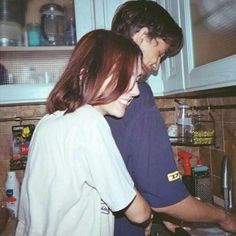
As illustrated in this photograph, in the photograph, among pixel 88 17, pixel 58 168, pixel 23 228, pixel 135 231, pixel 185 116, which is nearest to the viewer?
pixel 58 168

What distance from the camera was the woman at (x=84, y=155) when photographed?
25.4 inches

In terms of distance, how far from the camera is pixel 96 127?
648 mm

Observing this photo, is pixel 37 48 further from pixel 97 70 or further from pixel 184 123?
pixel 184 123

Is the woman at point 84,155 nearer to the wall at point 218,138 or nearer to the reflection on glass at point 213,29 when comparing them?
the reflection on glass at point 213,29

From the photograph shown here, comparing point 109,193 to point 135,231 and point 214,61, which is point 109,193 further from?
point 214,61

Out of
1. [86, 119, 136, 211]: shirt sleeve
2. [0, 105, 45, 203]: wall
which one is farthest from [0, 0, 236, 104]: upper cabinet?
[86, 119, 136, 211]: shirt sleeve

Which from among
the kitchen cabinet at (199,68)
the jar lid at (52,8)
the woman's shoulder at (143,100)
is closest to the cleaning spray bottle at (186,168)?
the kitchen cabinet at (199,68)

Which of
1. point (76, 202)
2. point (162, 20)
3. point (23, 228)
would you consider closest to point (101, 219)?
point (76, 202)

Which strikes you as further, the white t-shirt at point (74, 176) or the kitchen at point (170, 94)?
the kitchen at point (170, 94)

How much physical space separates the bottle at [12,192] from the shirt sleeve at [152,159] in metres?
0.86

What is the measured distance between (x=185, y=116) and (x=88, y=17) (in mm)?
727

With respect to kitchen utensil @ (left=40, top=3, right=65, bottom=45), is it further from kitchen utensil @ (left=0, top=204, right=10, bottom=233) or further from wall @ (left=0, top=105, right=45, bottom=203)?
kitchen utensil @ (left=0, top=204, right=10, bottom=233)

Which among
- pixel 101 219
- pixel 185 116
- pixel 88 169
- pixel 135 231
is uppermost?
pixel 185 116

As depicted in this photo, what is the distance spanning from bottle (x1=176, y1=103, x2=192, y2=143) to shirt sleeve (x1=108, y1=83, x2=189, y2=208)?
642 mm
